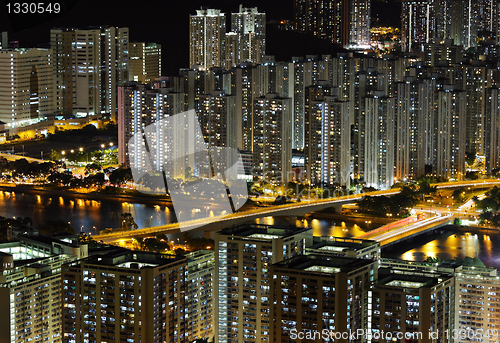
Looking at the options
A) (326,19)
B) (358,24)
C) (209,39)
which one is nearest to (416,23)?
(358,24)

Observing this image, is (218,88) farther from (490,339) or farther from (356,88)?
(490,339)

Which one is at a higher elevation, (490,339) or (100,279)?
(100,279)

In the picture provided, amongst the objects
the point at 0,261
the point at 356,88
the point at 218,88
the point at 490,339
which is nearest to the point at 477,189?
the point at 356,88

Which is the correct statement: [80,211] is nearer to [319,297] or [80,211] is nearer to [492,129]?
[492,129]

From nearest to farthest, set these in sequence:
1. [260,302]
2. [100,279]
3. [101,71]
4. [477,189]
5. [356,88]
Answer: [100,279] → [260,302] → [477,189] → [356,88] → [101,71]

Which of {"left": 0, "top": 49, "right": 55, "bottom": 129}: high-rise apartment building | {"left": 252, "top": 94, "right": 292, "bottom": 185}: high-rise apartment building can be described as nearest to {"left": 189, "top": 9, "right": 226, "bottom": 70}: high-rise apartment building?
{"left": 0, "top": 49, "right": 55, "bottom": 129}: high-rise apartment building

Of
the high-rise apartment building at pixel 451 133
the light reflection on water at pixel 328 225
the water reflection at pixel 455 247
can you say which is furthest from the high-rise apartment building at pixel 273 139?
the water reflection at pixel 455 247

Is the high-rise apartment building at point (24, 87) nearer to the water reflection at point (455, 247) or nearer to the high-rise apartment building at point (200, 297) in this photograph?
the water reflection at point (455, 247)
